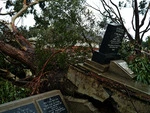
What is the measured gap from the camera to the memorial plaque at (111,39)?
569 centimetres

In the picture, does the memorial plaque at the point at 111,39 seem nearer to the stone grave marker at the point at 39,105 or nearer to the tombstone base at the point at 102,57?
the tombstone base at the point at 102,57

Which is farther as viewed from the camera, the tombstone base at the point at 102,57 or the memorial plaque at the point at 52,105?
the tombstone base at the point at 102,57

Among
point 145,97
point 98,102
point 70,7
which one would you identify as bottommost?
point 98,102

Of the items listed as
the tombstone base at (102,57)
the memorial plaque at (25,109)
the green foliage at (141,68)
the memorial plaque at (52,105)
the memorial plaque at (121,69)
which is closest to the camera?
the memorial plaque at (25,109)

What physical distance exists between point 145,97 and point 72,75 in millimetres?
2072

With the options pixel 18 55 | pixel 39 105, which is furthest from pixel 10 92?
pixel 18 55

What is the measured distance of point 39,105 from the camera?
4680mm

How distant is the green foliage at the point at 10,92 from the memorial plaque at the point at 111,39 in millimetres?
2464

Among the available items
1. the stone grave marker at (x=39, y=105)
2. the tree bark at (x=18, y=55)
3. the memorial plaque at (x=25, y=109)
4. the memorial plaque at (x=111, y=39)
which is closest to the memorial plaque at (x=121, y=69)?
the memorial plaque at (x=111, y=39)

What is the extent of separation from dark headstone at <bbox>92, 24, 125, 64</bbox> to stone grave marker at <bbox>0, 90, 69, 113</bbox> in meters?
1.55

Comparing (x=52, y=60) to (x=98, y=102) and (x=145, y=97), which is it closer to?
(x=98, y=102)

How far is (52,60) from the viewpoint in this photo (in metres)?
6.57

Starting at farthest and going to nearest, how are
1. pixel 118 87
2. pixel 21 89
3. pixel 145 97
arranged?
pixel 21 89 < pixel 118 87 < pixel 145 97

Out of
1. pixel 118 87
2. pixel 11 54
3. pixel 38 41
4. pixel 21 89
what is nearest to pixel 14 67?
pixel 11 54
